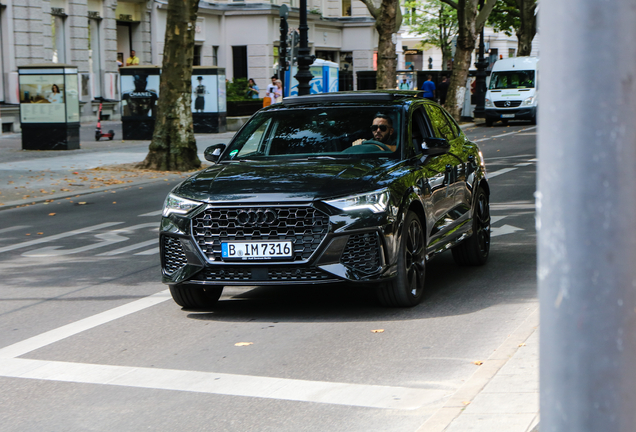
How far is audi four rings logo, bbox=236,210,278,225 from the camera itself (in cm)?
640

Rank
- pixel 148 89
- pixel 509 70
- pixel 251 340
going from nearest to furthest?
pixel 251 340
pixel 148 89
pixel 509 70

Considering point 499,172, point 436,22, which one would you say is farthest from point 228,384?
point 436,22

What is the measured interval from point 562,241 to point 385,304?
197 inches

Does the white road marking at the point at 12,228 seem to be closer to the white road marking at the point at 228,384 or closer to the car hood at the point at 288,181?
the car hood at the point at 288,181

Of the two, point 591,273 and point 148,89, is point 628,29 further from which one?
point 148,89

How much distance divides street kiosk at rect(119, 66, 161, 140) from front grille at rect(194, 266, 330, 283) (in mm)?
20931

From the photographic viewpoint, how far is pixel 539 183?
Answer: 2.10 meters

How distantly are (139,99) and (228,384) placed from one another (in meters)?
22.8

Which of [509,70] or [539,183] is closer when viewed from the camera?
[539,183]

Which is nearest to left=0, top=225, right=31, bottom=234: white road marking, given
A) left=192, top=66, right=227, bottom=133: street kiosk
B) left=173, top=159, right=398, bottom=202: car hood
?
left=173, top=159, right=398, bottom=202: car hood

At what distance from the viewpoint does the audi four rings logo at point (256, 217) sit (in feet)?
21.0

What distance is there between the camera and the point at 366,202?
649 centimetres

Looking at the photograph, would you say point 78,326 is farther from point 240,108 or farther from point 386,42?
point 386,42

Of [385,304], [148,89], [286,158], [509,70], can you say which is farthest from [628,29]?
[509,70]
